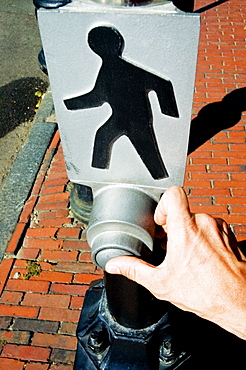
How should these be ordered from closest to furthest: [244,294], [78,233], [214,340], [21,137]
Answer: [244,294]
[214,340]
[78,233]
[21,137]

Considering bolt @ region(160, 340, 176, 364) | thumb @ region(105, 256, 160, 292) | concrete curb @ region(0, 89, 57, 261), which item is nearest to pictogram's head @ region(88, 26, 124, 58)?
thumb @ region(105, 256, 160, 292)

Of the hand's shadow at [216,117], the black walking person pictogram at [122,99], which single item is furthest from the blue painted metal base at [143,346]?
the hand's shadow at [216,117]

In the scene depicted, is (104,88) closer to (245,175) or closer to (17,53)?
(245,175)

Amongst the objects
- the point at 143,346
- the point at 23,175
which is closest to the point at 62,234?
the point at 23,175

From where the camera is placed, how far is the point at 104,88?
129 cm

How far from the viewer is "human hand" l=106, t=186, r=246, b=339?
1342 mm

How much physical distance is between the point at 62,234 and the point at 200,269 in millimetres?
2070

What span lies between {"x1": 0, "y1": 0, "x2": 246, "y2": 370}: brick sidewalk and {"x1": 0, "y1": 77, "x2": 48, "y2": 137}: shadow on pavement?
104cm

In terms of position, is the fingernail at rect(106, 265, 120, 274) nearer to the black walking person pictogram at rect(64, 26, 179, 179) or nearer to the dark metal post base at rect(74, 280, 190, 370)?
the black walking person pictogram at rect(64, 26, 179, 179)

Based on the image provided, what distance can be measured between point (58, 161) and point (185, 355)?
7.78 feet

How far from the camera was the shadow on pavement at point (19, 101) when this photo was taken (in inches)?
195

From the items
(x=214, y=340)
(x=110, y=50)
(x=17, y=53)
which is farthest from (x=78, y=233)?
(x=17, y=53)

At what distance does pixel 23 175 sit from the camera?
3.84 meters

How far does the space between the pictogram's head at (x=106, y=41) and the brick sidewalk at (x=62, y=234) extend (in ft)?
6.76
